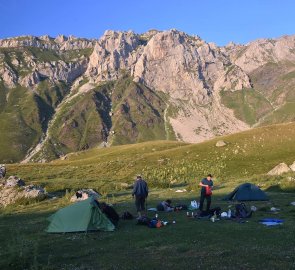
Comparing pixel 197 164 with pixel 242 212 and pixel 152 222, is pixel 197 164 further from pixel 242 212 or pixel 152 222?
pixel 152 222

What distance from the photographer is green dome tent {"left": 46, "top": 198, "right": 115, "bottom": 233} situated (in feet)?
90.7

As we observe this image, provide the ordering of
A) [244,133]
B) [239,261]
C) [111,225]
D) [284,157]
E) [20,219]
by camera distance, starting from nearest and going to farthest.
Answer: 1. [239,261]
2. [111,225]
3. [20,219]
4. [284,157]
5. [244,133]

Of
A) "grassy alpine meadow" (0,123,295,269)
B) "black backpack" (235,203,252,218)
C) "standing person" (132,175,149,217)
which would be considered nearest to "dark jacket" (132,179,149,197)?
"standing person" (132,175,149,217)

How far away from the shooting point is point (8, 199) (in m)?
48.0

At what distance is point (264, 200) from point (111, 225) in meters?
17.8

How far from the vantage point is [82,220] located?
2791cm

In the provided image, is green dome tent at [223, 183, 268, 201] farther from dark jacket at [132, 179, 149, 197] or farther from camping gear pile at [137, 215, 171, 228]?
camping gear pile at [137, 215, 171, 228]

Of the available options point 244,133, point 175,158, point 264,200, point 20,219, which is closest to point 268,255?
point 264,200

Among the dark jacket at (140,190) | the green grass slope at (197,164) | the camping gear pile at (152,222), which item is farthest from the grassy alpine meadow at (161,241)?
the green grass slope at (197,164)

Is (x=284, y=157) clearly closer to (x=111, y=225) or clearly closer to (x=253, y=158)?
(x=253, y=158)

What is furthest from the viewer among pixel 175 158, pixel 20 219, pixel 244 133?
pixel 244 133

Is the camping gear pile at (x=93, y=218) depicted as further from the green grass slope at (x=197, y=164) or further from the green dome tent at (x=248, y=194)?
the green grass slope at (x=197, y=164)

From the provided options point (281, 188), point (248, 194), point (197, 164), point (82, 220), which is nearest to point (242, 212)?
point (248, 194)

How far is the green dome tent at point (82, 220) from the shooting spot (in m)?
27.6
